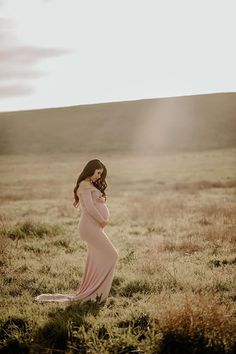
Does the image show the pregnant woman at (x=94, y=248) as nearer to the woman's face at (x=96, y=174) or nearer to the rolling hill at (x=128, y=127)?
the woman's face at (x=96, y=174)

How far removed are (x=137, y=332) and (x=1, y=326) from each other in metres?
1.92

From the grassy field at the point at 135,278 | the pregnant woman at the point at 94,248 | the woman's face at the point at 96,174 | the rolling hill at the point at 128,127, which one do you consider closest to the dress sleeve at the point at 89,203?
the pregnant woman at the point at 94,248

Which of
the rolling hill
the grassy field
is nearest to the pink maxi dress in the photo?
the grassy field

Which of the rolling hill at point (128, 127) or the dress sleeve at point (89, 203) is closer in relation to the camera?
the dress sleeve at point (89, 203)

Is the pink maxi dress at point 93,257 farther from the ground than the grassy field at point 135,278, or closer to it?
farther from the ground

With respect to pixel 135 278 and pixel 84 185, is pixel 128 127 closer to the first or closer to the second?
pixel 135 278

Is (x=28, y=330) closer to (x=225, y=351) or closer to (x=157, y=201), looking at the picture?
(x=225, y=351)

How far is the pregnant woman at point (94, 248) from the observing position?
7.68 metres

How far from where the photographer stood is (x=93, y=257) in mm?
7844

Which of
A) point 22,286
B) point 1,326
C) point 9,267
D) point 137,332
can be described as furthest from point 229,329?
point 9,267

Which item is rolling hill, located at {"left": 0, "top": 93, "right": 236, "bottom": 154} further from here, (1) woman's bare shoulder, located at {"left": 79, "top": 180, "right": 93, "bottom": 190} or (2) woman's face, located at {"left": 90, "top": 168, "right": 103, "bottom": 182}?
(1) woman's bare shoulder, located at {"left": 79, "top": 180, "right": 93, "bottom": 190}

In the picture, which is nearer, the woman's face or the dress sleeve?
the dress sleeve

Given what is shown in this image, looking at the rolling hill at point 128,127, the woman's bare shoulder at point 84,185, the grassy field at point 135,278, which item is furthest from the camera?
the rolling hill at point 128,127

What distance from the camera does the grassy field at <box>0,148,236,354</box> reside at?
5.92 m
